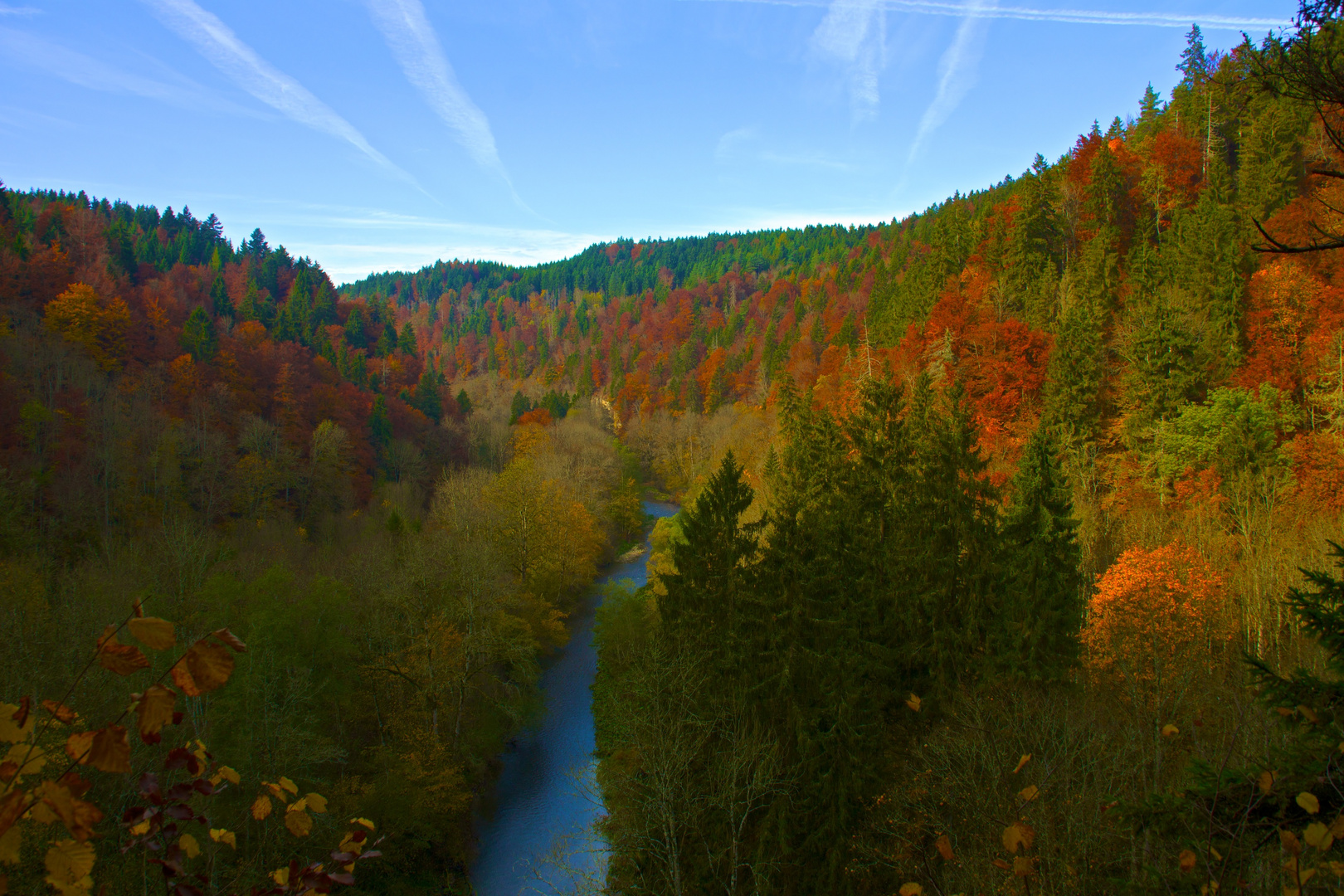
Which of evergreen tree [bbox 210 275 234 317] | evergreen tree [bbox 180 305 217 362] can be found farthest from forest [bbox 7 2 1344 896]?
evergreen tree [bbox 210 275 234 317]

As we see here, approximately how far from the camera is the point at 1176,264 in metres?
26.8

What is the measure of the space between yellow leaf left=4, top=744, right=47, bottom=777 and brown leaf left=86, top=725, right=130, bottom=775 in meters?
0.17

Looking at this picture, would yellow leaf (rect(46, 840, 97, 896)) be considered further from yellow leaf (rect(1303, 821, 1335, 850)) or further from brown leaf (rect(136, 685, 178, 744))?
yellow leaf (rect(1303, 821, 1335, 850))

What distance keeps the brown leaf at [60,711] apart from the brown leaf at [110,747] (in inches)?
8.5

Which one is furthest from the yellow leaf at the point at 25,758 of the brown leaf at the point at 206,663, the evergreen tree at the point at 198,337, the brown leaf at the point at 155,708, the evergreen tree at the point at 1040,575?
the evergreen tree at the point at 198,337

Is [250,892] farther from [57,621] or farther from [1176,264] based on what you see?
[1176,264]

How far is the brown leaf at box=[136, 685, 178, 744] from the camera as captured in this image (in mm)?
1958

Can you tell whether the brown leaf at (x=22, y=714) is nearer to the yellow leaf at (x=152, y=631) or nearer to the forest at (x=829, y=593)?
the forest at (x=829, y=593)

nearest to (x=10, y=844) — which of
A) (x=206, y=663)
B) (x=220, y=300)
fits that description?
(x=206, y=663)

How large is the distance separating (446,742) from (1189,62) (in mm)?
64032

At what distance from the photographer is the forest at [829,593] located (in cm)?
470

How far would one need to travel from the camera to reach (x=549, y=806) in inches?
744

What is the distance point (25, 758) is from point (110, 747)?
1.20ft

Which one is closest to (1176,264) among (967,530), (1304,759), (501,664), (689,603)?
(967,530)
